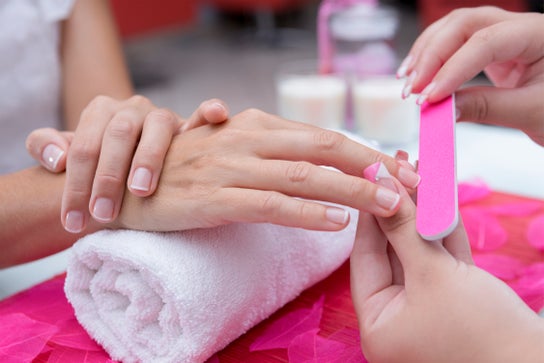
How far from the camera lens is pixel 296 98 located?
1376mm

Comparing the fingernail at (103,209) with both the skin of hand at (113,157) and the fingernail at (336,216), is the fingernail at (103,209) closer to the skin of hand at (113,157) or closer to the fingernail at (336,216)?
the skin of hand at (113,157)

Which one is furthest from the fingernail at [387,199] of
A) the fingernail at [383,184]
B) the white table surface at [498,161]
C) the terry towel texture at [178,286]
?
the white table surface at [498,161]

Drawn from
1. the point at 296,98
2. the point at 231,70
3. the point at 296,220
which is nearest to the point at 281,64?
the point at 231,70

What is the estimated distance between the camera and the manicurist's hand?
21.8 inches

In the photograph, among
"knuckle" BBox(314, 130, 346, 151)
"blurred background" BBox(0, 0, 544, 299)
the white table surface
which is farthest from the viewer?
"blurred background" BBox(0, 0, 544, 299)

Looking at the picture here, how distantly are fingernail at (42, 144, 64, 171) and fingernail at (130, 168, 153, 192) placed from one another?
14cm

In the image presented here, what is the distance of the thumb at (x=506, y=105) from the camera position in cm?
77

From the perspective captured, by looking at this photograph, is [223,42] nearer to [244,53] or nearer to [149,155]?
[244,53]

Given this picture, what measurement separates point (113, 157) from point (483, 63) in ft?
1.48

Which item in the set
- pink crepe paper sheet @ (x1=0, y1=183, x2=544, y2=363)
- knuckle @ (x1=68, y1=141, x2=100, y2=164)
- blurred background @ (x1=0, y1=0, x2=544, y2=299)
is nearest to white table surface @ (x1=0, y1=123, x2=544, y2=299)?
blurred background @ (x1=0, y1=0, x2=544, y2=299)

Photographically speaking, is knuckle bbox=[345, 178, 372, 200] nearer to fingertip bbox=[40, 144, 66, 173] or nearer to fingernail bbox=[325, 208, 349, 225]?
fingernail bbox=[325, 208, 349, 225]

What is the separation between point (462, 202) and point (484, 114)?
0.20 m

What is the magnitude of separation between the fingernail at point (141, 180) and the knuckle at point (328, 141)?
0.57 ft

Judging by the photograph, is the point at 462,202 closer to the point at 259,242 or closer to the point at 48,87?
the point at 259,242
